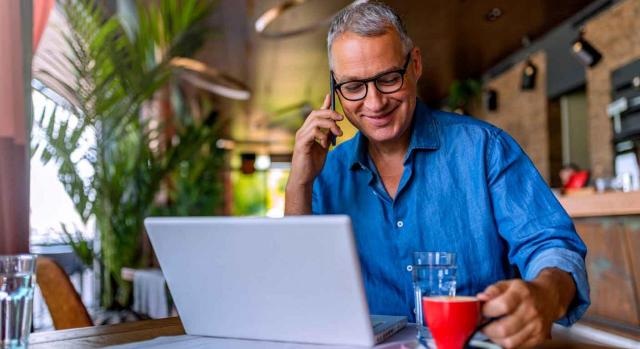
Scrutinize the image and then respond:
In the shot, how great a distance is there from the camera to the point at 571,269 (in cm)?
116

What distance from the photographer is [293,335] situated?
42.9 inches

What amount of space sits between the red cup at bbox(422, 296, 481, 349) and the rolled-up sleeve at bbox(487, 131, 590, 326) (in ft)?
1.10

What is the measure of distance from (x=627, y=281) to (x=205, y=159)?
17.3 ft

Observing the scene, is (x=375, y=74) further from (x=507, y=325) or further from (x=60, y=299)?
(x=60, y=299)

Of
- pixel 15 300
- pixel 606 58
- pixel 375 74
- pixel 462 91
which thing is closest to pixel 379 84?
pixel 375 74

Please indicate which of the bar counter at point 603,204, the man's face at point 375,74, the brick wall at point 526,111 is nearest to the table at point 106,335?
the man's face at point 375,74

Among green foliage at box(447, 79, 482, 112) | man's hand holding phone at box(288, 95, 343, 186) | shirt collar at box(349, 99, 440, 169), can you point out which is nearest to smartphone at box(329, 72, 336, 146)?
man's hand holding phone at box(288, 95, 343, 186)

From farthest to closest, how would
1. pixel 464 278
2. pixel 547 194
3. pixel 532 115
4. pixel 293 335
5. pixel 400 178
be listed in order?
1. pixel 532 115
2. pixel 400 178
3. pixel 464 278
4. pixel 547 194
5. pixel 293 335

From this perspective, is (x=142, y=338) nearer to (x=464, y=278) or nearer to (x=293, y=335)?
(x=293, y=335)

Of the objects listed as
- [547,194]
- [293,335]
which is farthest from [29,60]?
[547,194]

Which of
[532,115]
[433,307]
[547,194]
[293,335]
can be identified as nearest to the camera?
[433,307]

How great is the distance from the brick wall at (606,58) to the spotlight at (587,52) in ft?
0.94

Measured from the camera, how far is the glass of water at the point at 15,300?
1.06 m

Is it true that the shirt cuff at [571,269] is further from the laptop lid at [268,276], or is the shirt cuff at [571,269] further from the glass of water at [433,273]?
the laptop lid at [268,276]
